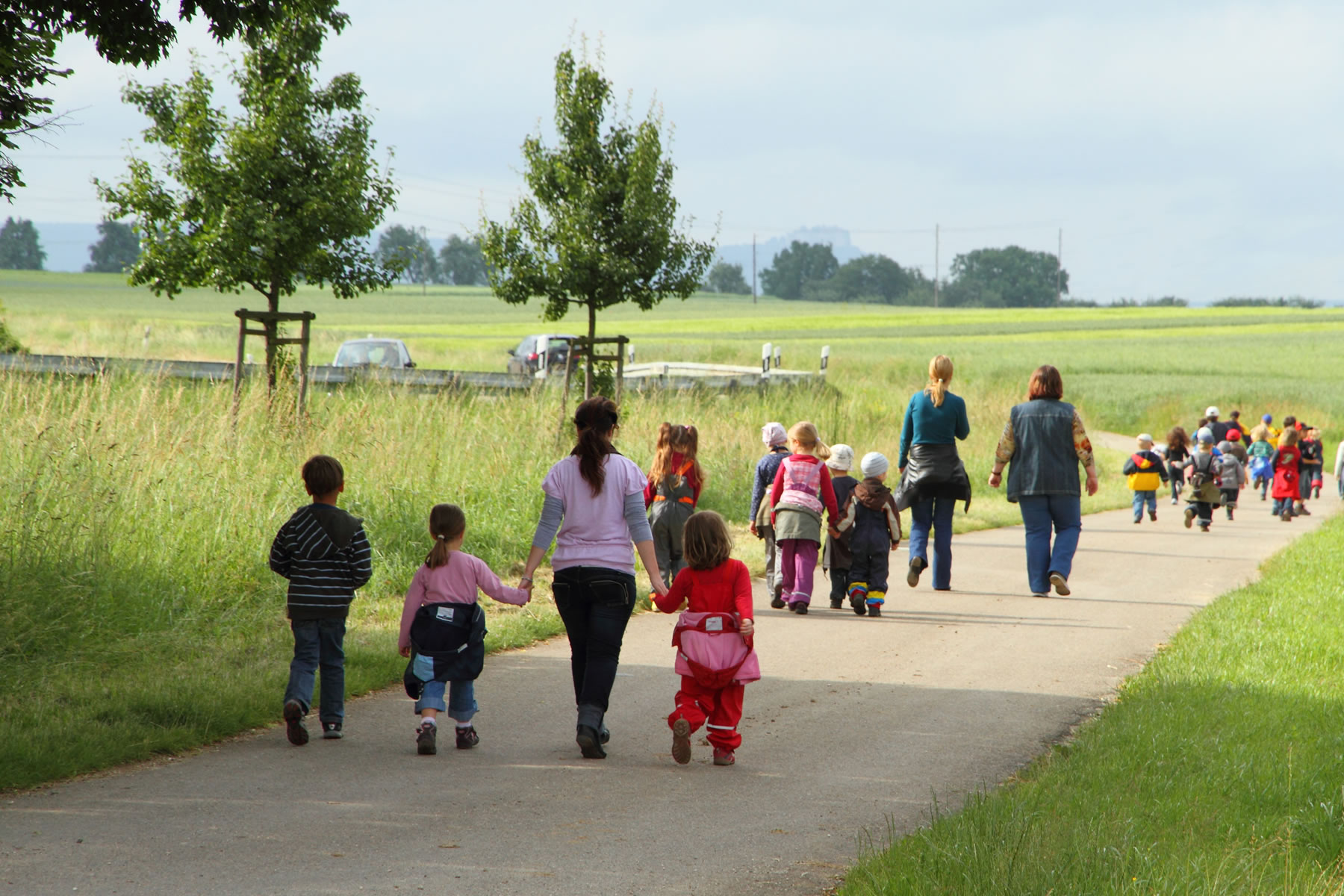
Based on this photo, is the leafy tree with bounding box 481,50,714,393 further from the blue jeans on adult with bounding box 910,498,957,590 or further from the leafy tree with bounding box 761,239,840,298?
the leafy tree with bounding box 761,239,840,298

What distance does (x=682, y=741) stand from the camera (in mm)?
6020

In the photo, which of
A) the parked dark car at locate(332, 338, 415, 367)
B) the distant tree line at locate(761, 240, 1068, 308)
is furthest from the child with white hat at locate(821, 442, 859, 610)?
the distant tree line at locate(761, 240, 1068, 308)

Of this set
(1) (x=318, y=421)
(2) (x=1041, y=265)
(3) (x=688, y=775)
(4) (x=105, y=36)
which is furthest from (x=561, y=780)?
(2) (x=1041, y=265)

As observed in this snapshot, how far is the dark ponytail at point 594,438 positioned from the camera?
6.22 m

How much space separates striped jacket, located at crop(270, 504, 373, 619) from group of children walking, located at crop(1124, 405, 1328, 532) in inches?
591

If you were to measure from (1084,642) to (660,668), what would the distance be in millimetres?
3215

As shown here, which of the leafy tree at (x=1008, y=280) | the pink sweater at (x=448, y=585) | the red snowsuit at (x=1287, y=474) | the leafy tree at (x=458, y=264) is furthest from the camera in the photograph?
the leafy tree at (x=458, y=264)

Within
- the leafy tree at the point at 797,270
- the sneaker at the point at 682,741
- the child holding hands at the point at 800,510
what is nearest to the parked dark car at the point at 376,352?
the child holding hands at the point at 800,510

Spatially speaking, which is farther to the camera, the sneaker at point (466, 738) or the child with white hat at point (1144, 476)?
the child with white hat at point (1144, 476)

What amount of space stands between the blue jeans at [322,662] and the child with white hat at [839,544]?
16.3 ft

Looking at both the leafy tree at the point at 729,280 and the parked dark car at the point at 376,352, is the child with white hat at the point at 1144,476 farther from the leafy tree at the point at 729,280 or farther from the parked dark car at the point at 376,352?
the leafy tree at the point at 729,280

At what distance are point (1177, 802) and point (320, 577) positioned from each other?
4028 millimetres

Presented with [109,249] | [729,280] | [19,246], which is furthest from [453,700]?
[729,280]

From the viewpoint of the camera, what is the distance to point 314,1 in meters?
7.61
